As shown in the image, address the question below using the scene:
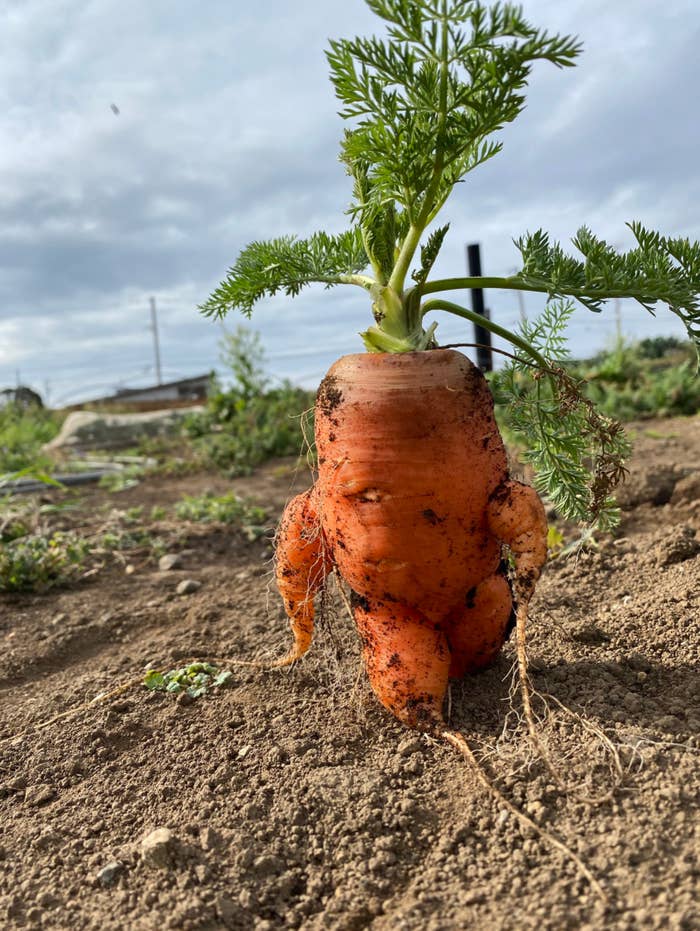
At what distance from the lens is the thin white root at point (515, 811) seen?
1.44 metres

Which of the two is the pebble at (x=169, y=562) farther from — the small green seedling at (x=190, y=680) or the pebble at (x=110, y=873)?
the pebble at (x=110, y=873)

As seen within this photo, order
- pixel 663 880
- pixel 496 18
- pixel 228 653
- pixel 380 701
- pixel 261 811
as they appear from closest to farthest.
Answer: pixel 663 880, pixel 496 18, pixel 261 811, pixel 380 701, pixel 228 653

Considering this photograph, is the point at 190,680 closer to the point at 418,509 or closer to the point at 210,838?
the point at 210,838

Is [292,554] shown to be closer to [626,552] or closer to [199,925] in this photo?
[199,925]

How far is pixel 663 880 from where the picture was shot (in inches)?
56.4

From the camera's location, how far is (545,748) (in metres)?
1.81

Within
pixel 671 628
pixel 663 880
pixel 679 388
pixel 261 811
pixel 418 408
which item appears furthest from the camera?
pixel 679 388

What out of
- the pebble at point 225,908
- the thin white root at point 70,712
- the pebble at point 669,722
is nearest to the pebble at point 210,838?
the pebble at point 225,908

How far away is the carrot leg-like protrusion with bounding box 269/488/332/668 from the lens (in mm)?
2418

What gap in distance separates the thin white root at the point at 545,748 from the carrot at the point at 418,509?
0.51ft

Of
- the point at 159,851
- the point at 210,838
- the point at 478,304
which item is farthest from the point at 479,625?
the point at 478,304

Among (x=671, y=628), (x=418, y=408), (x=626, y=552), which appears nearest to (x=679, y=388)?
(x=626, y=552)

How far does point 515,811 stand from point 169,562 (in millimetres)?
3022

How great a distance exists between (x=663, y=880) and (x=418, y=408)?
1.20m
